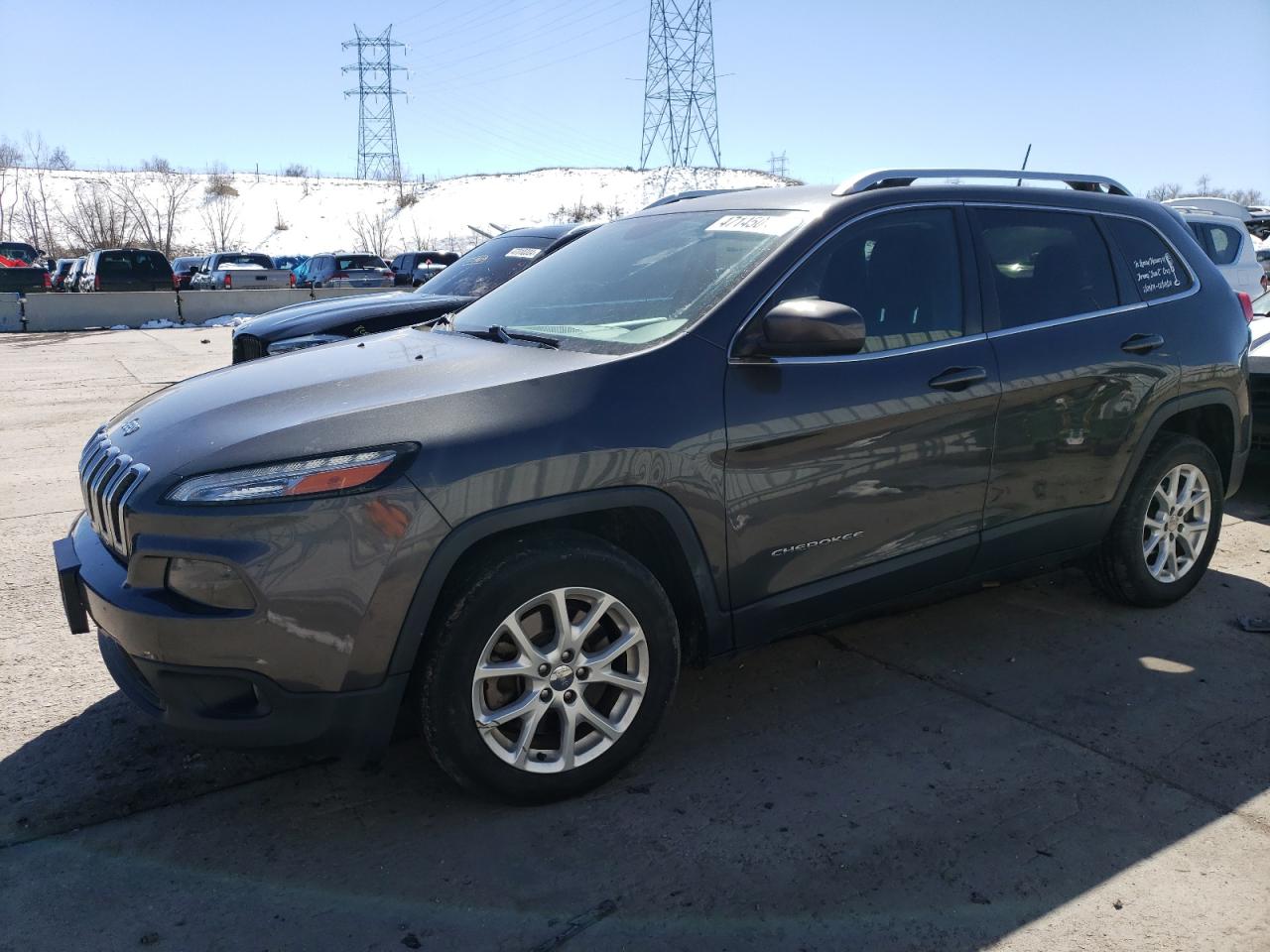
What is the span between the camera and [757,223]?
362 centimetres

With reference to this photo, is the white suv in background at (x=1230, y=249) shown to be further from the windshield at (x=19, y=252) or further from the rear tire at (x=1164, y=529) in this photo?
the windshield at (x=19, y=252)

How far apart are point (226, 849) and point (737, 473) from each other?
6.04ft

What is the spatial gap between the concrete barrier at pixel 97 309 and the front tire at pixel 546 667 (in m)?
22.0

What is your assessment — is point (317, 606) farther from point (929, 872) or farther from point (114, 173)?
point (114, 173)

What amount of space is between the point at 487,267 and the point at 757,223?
17.4ft

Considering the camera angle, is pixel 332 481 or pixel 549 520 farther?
pixel 549 520

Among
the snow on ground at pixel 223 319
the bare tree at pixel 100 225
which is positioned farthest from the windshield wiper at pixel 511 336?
the bare tree at pixel 100 225

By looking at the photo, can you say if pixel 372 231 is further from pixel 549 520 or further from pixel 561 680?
pixel 561 680

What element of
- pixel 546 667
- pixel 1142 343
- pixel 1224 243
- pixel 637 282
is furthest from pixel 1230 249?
pixel 546 667

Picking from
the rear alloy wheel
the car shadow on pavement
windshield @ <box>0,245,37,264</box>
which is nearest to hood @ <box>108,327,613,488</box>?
the car shadow on pavement

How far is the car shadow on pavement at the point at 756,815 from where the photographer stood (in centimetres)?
258

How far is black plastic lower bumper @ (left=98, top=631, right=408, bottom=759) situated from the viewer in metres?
2.62

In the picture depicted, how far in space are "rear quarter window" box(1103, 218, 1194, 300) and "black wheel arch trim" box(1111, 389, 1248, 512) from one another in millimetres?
477

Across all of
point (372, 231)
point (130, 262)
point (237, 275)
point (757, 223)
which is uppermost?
point (372, 231)
